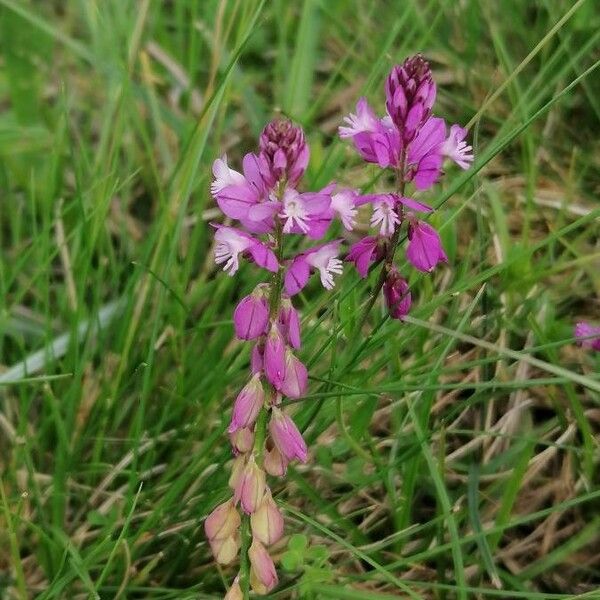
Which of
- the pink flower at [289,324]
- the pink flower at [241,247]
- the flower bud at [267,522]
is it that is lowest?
the flower bud at [267,522]

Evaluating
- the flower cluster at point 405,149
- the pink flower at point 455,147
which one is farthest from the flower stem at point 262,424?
the pink flower at point 455,147

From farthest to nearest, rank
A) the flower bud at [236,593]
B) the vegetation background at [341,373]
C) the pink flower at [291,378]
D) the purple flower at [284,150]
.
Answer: the vegetation background at [341,373] → the flower bud at [236,593] → the pink flower at [291,378] → the purple flower at [284,150]

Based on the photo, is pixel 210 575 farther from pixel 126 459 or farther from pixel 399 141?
pixel 399 141


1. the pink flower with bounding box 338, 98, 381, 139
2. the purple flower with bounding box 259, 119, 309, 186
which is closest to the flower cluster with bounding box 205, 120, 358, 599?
the purple flower with bounding box 259, 119, 309, 186

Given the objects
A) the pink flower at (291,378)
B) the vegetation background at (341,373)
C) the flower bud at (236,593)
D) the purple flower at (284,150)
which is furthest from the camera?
the vegetation background at (341,373)

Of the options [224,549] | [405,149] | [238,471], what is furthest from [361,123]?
[224,549]

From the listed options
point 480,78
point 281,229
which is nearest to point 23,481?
point 281,229

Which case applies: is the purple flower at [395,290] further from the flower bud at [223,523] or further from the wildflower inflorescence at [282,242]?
the flower bud at [223,523]
